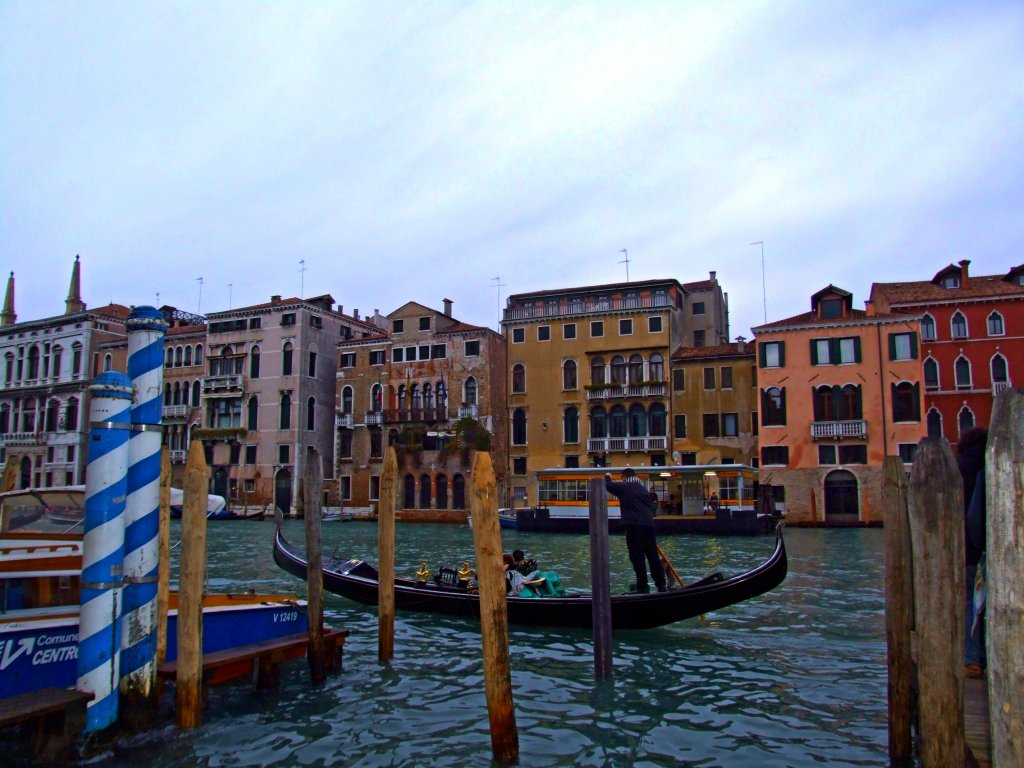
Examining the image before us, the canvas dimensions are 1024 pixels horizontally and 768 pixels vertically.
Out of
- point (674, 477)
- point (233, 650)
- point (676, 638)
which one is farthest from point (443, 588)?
point (674, 477)

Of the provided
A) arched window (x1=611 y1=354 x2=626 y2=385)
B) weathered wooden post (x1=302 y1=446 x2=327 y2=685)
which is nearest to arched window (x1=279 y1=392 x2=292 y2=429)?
arched window (x1=611 y1=354 x2=626 y2=385)

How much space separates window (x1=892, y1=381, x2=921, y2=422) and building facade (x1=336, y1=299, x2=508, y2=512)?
13.3 meters

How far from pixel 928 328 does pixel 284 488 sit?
24053mm

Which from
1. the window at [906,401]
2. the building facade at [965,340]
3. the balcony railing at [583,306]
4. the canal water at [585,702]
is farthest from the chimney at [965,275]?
the canal water at [585,702]

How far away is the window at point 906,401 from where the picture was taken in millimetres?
24406

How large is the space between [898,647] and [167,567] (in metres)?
4.50

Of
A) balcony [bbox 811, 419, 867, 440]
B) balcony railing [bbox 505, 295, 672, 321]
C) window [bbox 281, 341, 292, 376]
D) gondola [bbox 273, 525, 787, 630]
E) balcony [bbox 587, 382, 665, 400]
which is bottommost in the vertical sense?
gondola [bbox 273, 525, 787, 630]

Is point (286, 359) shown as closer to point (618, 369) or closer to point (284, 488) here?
point (284, 488)

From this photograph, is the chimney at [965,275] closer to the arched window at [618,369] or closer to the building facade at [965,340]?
the building facade at [965,340]

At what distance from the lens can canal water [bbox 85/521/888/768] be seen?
16.0ft

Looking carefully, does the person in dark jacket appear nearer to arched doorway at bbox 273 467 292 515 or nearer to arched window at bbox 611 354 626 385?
arched window at bbox 611 354 626 385

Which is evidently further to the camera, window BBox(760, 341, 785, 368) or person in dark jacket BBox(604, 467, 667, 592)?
window BBox(760, 341, 785, 368)

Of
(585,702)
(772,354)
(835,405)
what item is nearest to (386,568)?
(585,702)

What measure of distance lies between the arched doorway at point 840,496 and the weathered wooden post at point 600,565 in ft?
66.9
